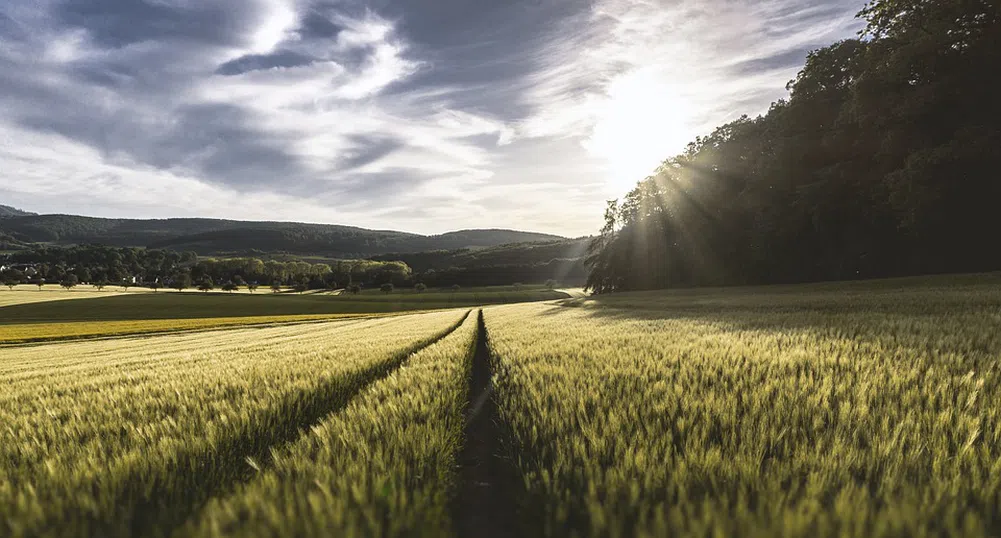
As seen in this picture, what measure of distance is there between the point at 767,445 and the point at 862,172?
27163 millimetres

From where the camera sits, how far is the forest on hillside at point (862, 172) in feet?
53.4

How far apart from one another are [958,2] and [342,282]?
14518 centimetres

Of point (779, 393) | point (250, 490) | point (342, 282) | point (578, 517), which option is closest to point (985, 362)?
point (779, 393)

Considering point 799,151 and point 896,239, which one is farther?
point 799,151

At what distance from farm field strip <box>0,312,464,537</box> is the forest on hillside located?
21.9 metres

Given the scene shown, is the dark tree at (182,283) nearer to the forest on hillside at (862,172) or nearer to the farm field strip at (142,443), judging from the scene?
the forest on hillside at (862,172)

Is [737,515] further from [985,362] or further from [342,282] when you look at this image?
[342,282]

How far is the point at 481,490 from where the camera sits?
7.40ft

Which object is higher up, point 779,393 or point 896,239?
point 896,239

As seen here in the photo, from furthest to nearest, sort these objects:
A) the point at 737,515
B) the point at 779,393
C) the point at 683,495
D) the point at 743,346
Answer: the point at 743,346 < the point at 779,393 < the point at 683,495 < the point at 737,515

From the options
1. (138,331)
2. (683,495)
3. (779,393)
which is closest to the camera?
(683,495)

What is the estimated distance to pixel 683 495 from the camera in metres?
1.27

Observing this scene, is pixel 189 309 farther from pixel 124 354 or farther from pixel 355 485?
pixel 355 485

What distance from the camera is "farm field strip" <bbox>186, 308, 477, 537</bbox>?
1244 millimetres
